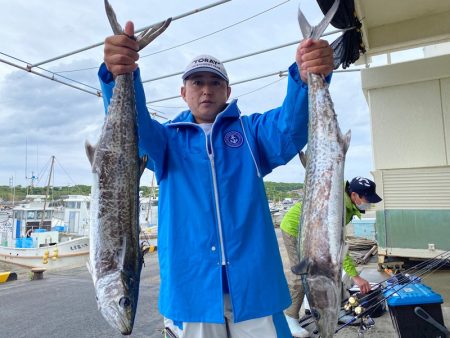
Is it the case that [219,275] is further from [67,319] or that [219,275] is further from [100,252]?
[67,319]

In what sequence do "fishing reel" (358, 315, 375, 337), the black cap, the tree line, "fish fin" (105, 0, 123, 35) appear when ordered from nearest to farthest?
"fish fin" (105, 0, 123, 35)
"fishing reel" (358, 315, 375, 337)
the black cap
the tree line

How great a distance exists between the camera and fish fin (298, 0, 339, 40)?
84.3 inches

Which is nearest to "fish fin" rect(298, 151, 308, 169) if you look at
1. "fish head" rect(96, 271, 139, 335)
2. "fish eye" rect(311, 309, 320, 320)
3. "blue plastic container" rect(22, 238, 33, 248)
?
"fish eye" rect(311, 309, 320, 320)

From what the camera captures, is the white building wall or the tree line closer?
the white building wall

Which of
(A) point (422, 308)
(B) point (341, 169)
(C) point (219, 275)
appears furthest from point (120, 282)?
(A) point (422, 308)

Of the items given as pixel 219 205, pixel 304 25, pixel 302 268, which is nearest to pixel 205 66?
pixel 304 25

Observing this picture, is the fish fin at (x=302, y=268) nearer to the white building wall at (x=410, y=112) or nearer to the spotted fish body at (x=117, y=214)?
the spotted fish body at (x=117, y=214)

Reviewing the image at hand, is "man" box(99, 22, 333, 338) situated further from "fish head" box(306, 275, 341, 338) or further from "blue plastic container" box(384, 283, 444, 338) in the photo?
"blue plastic container" box(384, 283, 444, 338)

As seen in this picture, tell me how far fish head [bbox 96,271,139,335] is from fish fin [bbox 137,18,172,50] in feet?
4.13

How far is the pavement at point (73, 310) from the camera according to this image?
482 centimetres

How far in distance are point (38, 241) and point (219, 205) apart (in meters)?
20.1

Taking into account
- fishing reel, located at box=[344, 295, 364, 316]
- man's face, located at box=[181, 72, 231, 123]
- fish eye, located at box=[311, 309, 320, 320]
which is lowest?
fishing reel, located at box=[344, 295, 364, 316]

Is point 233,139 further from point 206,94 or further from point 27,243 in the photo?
point 27,243

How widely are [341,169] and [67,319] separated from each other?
5257 millimetres
